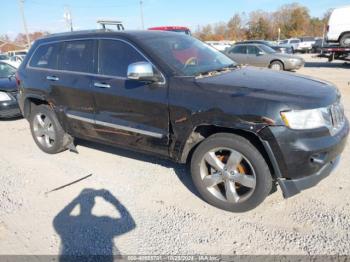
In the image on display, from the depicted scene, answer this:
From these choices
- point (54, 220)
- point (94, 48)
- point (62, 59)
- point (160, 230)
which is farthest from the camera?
point (62, 59)

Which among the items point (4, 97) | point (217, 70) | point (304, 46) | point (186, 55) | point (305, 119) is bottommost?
point (304, 46)

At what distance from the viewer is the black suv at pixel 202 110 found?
9.32ft

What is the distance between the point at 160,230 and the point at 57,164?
7.83 feet

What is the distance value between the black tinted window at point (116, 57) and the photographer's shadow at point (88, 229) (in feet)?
5.18

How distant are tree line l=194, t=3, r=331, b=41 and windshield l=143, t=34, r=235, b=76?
196 ft

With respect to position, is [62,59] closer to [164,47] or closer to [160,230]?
[164,47]

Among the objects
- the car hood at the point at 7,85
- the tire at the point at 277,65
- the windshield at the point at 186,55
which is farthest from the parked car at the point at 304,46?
the windshield at the point at 186,55

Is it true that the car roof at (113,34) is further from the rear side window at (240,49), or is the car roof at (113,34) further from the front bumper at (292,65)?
the rear side window at (240,49)

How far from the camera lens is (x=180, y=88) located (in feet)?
10.8

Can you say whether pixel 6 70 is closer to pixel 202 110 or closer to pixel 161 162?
pixel 161 162

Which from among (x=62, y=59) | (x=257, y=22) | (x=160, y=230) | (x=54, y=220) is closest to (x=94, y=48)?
(x=62, y=59)

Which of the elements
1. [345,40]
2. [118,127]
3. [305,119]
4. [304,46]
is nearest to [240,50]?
[345,40]

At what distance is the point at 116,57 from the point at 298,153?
2.46m

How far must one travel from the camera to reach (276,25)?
68.1 m
